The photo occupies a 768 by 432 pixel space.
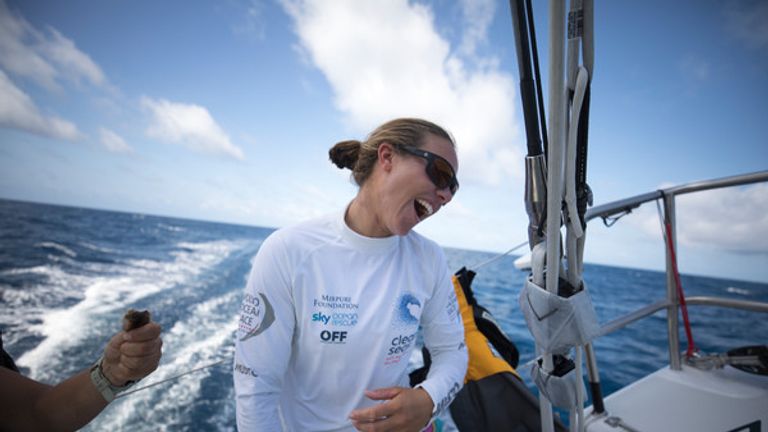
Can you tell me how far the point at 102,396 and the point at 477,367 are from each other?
1.79m

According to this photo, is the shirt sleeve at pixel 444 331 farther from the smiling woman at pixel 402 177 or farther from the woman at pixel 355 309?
the smiling woman at pixel 402 177

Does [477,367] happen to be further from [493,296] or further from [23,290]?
[493,296]

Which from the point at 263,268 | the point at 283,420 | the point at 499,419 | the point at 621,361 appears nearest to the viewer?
the point at 263,268

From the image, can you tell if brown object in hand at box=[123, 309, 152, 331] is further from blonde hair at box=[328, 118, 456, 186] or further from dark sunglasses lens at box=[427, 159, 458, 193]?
dark sunglasses lens at box=[427, 159, 458, 193]

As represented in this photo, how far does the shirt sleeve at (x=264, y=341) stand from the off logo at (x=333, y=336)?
0.12 m

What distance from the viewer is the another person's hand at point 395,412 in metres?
1.04

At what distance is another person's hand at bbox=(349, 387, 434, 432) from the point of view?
1036 mm

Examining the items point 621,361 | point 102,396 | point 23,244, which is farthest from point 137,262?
point 621,361

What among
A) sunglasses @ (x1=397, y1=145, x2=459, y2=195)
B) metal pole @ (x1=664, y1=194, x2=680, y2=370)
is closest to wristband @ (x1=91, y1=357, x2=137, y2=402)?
sunglasses @ (x1=397, y1=145, x2=459, y2=195)

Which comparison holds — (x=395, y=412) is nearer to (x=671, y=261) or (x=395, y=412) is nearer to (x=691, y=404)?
(x=691, y=404)

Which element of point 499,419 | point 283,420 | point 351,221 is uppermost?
point 351,221

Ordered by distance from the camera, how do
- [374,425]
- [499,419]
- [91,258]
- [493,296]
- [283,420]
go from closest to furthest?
1. [374,425]
2. [283,420]
3. [499,419]
4. [91,258]
5. [493,296]

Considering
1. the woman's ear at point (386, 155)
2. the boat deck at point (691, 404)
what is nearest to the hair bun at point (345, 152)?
the woman's ear at point (386, 155)

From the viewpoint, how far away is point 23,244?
12.9 m
